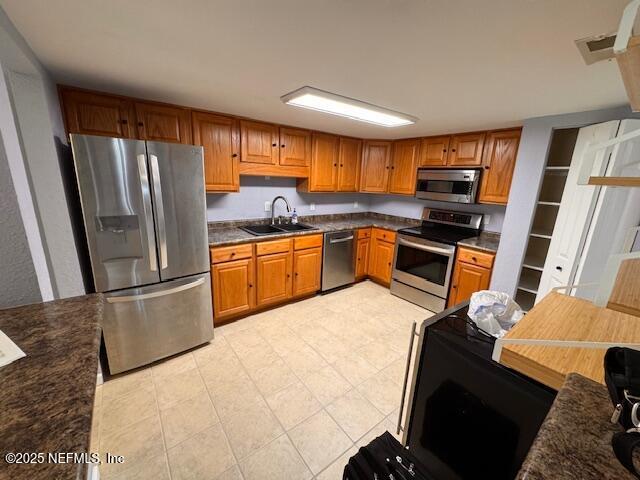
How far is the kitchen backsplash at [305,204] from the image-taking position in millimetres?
3086

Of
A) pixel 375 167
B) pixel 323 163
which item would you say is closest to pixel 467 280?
pixel 375 167

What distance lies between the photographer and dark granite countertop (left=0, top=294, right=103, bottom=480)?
1.55 ft

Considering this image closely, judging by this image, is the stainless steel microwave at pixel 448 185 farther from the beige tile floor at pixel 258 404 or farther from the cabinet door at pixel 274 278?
the cabinet door at pixel 274 278

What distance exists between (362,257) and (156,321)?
2.67 metres

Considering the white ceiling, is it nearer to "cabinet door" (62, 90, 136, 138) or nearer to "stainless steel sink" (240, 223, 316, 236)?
"cabinet door" (62, 90, 136, 138)

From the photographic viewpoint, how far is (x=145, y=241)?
1.97 meters

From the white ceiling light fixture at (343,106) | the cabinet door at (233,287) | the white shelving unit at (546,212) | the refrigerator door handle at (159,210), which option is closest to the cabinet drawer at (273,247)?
the cabinet door at (233,287)

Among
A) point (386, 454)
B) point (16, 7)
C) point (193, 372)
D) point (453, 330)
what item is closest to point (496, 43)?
point (453, 330)

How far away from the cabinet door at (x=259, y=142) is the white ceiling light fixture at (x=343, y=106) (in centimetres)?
83

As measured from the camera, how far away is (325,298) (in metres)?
3.45

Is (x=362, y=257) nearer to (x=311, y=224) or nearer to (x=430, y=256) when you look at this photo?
(x=311, y=224)

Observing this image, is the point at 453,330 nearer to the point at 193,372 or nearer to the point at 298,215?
the point at 193,372

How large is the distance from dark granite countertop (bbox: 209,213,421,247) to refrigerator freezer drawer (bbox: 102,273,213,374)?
489mm

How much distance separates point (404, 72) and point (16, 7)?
5.75ft
